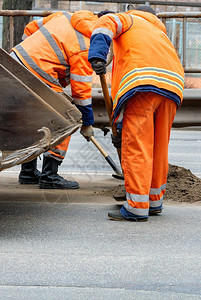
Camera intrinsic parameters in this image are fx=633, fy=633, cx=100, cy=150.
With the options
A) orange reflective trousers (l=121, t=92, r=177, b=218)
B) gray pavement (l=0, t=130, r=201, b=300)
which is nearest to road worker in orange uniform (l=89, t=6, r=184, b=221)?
orange reflective trousers (l=121, t=92, r=177, b=218)

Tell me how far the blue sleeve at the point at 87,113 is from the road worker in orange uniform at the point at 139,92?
1179mm

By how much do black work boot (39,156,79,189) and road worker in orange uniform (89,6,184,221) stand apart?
154 cm

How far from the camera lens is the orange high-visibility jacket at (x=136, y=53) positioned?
14.6ft

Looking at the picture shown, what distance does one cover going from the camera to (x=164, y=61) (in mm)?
4555

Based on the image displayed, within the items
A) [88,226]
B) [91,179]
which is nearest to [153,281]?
[88,226]

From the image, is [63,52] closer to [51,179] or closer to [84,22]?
[84,22]

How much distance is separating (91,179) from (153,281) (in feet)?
12.2

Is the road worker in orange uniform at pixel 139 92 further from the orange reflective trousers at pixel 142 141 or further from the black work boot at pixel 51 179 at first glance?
the black work boot at pixel 51 179

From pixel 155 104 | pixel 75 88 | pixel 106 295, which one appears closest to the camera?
pixel 106 295

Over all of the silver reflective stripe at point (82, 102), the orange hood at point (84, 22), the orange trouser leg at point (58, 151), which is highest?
the orange hood at point (84, 22)

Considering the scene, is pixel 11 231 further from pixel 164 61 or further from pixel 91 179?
pixel 91 179

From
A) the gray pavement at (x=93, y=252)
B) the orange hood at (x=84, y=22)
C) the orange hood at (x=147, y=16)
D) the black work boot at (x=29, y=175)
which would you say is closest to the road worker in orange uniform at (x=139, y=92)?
the orange hood at (x=147, y=16)

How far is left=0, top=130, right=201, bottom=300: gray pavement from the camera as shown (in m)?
3.16

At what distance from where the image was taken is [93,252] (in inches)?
148
